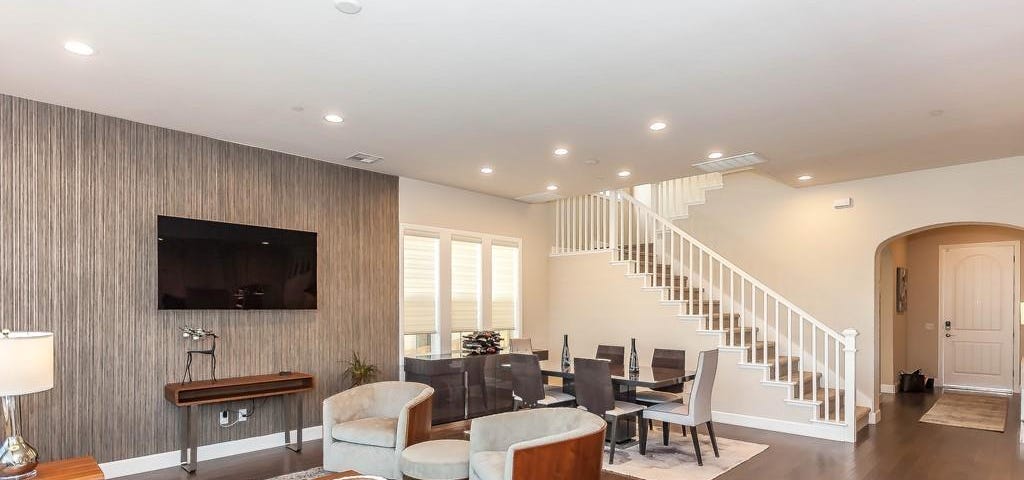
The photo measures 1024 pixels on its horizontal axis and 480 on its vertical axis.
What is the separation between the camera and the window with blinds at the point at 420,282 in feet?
24.2

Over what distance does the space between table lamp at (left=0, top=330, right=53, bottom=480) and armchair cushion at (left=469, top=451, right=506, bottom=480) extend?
240cm

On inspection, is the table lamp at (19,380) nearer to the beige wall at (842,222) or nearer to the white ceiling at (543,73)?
the white ceiling at (543,73)

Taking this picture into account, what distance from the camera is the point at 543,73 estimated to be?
4.00 metres

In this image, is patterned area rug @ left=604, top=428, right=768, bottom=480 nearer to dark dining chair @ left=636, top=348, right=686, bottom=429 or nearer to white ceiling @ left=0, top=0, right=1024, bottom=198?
dark dining chair @ left=636, top=348, right=686, bottom=429

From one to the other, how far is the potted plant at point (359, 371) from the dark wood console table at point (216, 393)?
26.0 inches

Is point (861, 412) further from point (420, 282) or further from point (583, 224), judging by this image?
point (420, 282)

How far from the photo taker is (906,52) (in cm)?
367

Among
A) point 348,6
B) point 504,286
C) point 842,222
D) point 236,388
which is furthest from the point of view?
point 504,286

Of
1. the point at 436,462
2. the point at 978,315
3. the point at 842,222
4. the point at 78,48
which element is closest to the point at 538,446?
the point at 436,462

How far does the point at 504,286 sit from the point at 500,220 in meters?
0.93

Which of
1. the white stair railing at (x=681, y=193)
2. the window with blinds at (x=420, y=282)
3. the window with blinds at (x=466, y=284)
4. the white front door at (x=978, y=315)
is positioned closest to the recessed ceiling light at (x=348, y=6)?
the window with blinds at (x=420, y=282)

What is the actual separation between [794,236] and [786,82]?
15.6ft

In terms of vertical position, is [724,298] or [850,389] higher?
[724,298]

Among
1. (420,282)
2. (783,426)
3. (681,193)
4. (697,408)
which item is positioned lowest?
(783,426)
